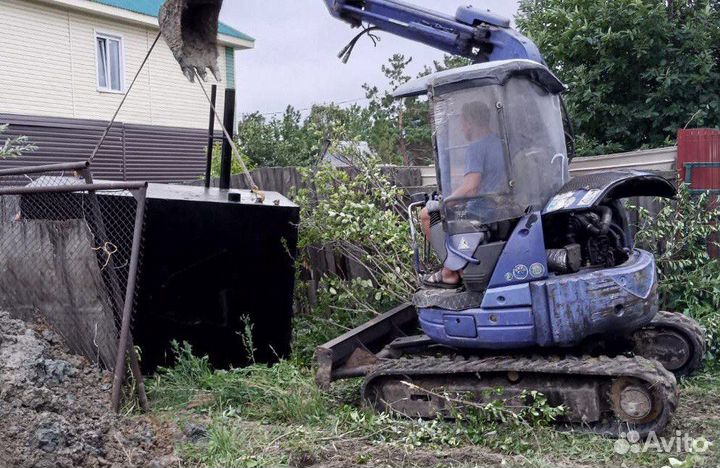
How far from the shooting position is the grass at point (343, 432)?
5.11 metres

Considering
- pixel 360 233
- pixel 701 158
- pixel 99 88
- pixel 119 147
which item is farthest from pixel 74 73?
pixel 701 158

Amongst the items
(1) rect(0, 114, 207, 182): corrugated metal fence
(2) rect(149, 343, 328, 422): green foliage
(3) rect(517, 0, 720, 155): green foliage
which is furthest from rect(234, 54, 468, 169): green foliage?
(2) rect(149, 343, 328, 422): green foliage

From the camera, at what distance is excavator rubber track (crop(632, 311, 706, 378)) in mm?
6219

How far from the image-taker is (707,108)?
10.5 m

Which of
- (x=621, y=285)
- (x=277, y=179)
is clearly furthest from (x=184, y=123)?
(x=621, y=285)

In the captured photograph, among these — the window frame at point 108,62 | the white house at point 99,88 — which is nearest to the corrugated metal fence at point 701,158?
the white house at point 99,88

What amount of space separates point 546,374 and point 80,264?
3.59 m

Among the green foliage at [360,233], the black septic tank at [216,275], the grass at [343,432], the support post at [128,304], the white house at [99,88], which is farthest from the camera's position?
the white house at [99,88]

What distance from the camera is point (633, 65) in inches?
438

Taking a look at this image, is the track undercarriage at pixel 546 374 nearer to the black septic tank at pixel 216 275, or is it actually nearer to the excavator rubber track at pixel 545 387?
the excavator rubber track at pixel 545 387

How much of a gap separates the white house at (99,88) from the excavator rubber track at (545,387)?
11914 millimetres

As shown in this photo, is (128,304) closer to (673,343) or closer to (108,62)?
(673,343)

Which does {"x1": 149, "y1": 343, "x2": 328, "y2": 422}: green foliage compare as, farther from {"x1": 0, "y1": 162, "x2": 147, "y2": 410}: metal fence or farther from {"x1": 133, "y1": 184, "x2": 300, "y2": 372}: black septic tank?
{"x1": 0, "y1": 162, "x2": 147, "y2": 410}: metal fence

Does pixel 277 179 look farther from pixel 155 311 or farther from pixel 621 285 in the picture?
pixel 621 285
